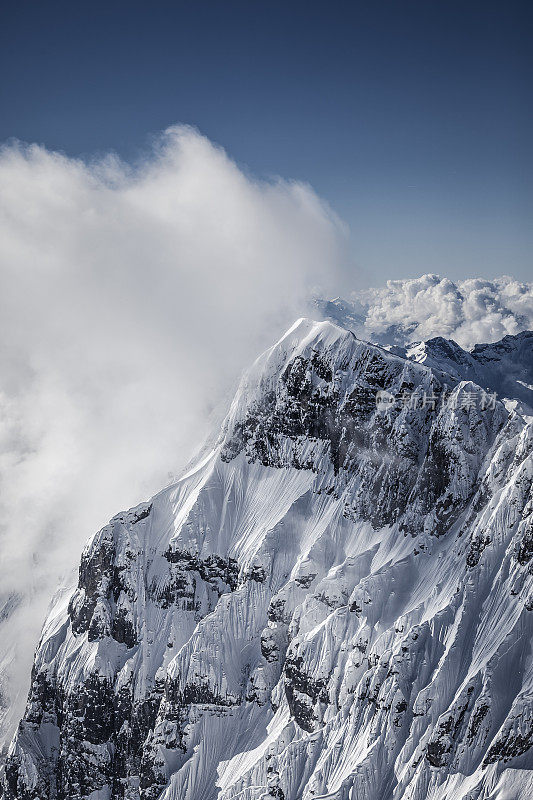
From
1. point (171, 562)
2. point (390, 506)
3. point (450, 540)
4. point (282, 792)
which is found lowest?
point (282, 792)

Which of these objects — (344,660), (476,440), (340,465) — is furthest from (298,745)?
(476,440)

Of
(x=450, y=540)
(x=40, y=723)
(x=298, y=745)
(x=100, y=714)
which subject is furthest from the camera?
(x=40, y=723)

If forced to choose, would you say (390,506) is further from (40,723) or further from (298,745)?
(40,723)

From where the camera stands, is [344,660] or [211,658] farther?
[211,658]

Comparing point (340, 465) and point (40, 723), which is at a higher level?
point (340, 465)

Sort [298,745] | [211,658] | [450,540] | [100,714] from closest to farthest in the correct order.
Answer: [298,745] → [450,540] → [211,658] → [100,714]

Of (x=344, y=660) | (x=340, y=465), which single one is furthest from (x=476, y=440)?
(x=344, y=660)
